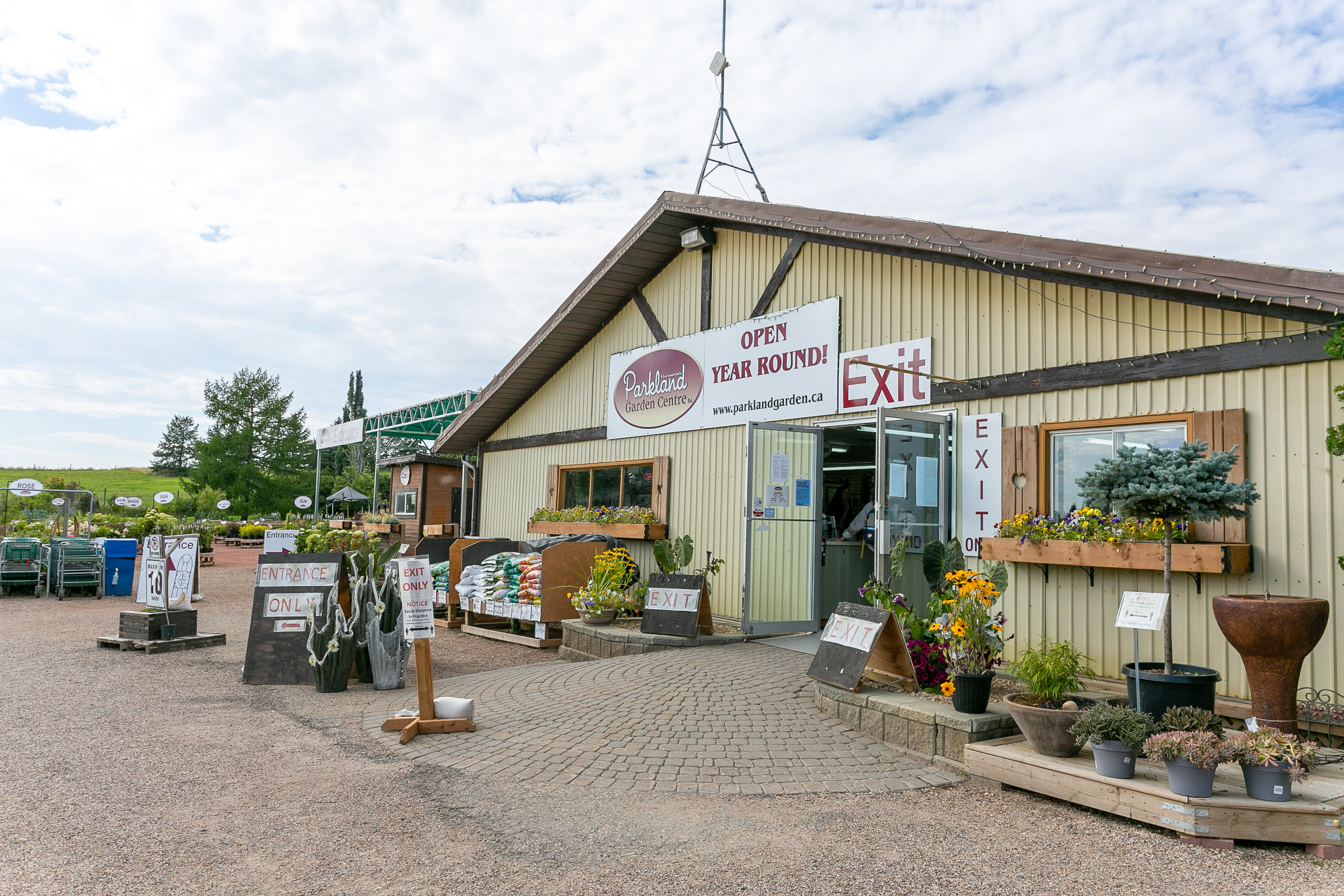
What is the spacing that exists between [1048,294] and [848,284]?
2273 mm

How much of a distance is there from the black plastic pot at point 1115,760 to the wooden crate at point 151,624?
901 cm

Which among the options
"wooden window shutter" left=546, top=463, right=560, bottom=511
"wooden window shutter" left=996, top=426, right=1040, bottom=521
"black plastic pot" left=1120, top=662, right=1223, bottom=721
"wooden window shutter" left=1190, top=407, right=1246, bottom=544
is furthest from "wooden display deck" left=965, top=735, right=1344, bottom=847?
"wooden window shutter" left=546, top=463, right=560, bottom=511

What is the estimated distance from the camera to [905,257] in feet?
27.0

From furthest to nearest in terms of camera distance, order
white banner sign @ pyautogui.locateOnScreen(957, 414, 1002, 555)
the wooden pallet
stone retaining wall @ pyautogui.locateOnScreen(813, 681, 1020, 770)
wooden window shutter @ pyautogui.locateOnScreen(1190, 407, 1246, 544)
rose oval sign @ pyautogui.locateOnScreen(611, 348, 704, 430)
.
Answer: rose oval sign @ pyautogui.locateOnScreen(611, 348, 704, 430) → the wooden pallet → white banner sign @ pyautogui.locateOnScreen(957, 414, 1002, 555) → wooden window shutter @ pyautogui.locateOnScreen(1190, 407, 1246, 544) → stone retaining wall @ pyautogui.locateOnScreen(813, 681, 1020, 770)

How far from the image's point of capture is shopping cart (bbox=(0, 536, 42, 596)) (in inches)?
565

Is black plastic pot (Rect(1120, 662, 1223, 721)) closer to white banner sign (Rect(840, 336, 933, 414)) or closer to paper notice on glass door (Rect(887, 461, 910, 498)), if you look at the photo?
paper notice on glass door (Rect(887, 461, 910, 498))

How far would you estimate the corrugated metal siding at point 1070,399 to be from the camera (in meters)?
5.48

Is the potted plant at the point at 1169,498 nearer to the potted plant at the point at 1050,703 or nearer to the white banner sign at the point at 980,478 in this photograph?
the potted plant at the point at 1050,703

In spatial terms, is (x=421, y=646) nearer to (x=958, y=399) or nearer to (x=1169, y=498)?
(x=1169, y=498)

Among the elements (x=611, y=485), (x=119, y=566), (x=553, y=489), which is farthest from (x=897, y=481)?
(x=119, y=566)

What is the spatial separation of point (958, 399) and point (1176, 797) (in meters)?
4.22

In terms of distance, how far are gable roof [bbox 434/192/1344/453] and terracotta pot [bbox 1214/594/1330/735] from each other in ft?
5.50

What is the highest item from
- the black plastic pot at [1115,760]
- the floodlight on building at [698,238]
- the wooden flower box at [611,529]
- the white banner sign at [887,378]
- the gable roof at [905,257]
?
the floodlight on building at [698,238]

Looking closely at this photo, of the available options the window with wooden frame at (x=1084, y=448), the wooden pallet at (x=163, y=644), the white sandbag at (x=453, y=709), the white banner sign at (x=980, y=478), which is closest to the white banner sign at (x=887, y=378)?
the white banner sign at (x=980, y=478)
